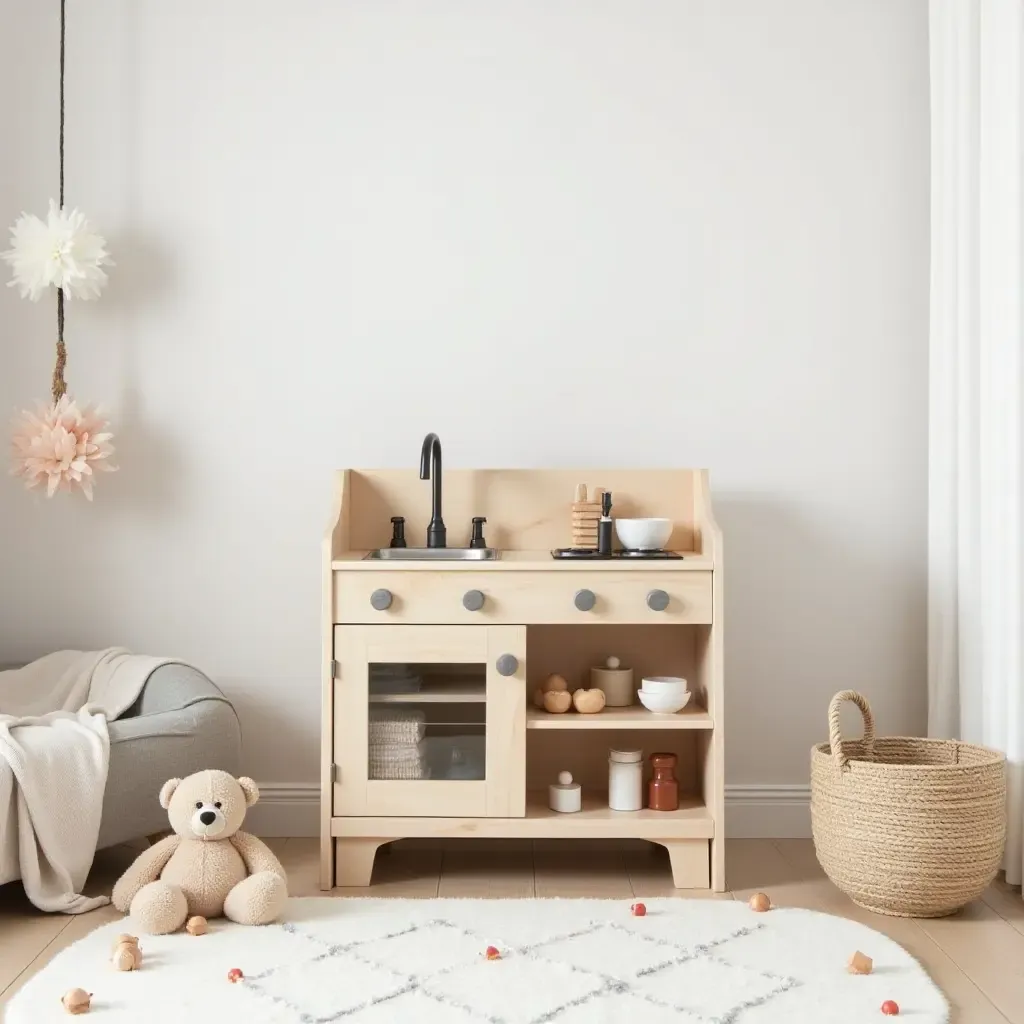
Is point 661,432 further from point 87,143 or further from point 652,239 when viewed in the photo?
point 87,143

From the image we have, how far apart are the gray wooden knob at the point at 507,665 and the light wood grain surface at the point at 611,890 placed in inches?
19.0

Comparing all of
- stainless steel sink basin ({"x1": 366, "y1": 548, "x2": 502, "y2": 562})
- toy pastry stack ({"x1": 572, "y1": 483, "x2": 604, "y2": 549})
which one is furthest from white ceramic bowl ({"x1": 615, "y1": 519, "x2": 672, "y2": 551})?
stainless steel sink basin ({"x1": 366, "y1": 548, "x2": 502, "y2": 562})

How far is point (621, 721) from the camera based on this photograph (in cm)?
269

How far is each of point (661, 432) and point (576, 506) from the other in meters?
0.39

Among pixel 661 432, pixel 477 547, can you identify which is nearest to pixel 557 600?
pixel 477 547

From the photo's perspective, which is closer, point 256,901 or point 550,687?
point 256,901

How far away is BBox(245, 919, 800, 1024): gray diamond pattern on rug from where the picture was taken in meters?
1.97

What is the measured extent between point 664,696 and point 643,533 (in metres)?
0.38

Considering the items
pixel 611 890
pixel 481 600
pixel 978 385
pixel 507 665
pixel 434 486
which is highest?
pixel 978 385

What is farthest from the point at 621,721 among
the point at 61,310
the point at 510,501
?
the point at 61,310

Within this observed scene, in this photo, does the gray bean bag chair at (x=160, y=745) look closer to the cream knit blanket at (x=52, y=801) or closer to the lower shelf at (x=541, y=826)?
the cream knit blanket at (x=52, y=801)

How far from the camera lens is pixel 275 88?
3.19 metres

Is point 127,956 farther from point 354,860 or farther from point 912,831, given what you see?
point 912,831

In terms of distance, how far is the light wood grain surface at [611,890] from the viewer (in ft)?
7.13
